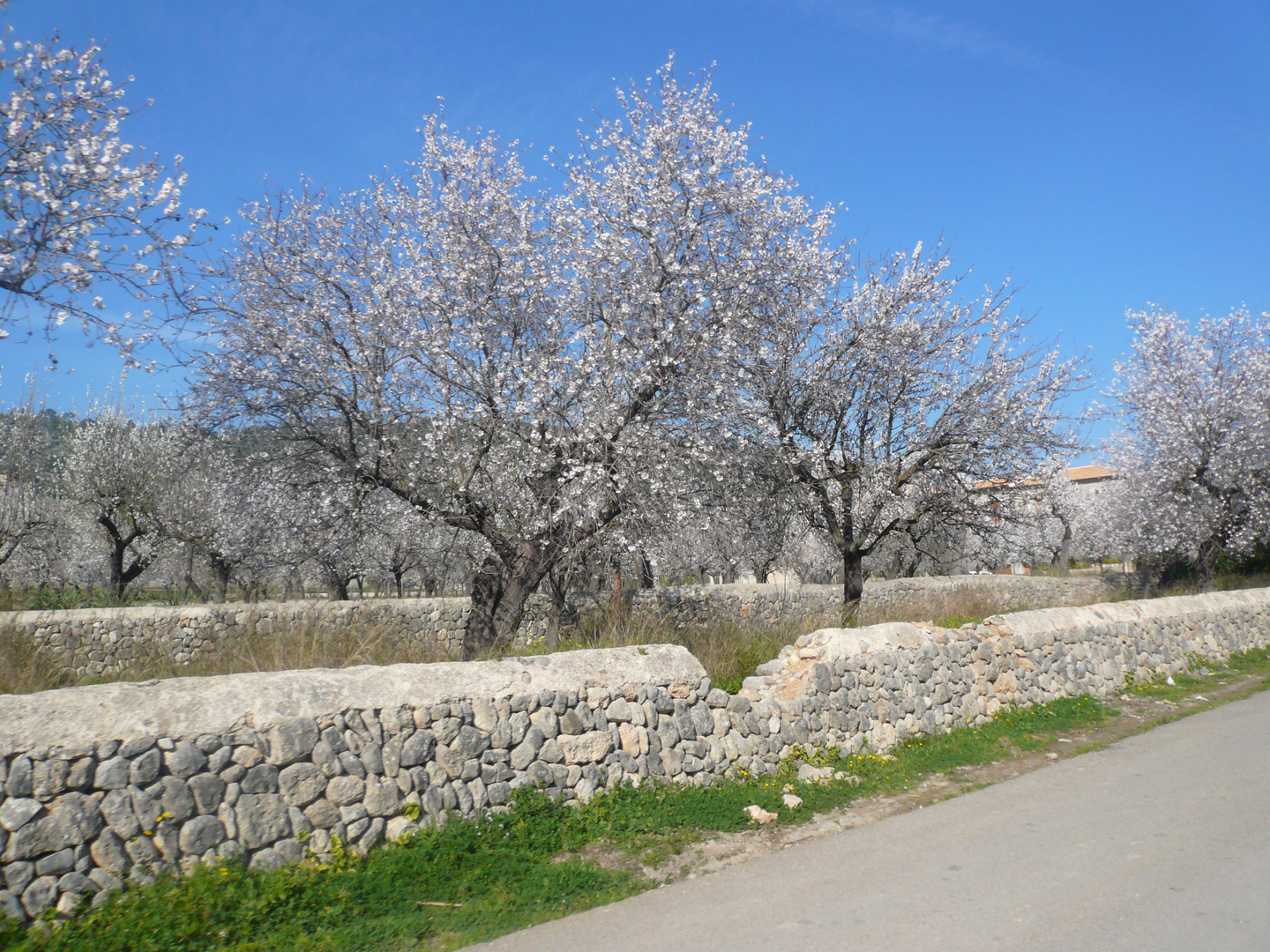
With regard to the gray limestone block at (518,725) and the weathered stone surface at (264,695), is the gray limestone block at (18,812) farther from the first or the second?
the gray limestone block at (518,725)

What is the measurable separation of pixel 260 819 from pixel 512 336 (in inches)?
285

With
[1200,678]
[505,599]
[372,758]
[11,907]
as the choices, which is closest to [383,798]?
[372,758]

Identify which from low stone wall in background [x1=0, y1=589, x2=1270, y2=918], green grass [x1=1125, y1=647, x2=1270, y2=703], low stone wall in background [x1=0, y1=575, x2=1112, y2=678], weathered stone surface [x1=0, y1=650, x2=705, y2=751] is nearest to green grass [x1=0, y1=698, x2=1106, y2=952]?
low stone wall in background [x1=0, y1=589, x2=1270, y2=918]

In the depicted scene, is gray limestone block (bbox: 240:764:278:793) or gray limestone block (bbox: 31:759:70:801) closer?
gray limestone block (bbox: 31:759:70:801)

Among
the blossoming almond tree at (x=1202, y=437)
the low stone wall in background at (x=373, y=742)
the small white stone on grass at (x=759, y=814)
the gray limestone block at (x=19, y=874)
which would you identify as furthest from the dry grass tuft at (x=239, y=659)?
the blossoming almond tree at (x=1202, y=437)

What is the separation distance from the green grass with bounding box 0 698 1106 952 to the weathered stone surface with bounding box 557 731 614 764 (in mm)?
313

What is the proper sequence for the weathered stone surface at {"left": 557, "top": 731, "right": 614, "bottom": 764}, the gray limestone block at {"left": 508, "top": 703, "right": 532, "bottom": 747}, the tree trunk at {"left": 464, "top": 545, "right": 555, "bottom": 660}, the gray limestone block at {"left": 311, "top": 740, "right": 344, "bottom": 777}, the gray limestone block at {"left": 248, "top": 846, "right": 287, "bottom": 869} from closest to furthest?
the gray limestone block at {"left": 248, "top": 846, "right": 287, "bottom": 869}
the gray limestone block at {"left": 311, "top": 740, "right": 344, "bottom": 777}
the gray limestone block at {"left": 508, "top": 703, "right": 532, "bottom": 747}
the weathered stone surface at {"left": 557, "top": 731, "right": 614, "bottom": 764}
the tree trunk at {"left": 464, "top": 545, "right": 555, "bottom": 660}

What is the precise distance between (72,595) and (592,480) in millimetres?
10563

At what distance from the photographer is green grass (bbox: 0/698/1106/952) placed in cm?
392

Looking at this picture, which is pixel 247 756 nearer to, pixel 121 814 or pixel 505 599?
pixel 121 814

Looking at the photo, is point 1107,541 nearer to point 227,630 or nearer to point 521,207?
point 521,207

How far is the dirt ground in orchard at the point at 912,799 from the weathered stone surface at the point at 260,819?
198 cm

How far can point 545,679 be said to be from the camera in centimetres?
614

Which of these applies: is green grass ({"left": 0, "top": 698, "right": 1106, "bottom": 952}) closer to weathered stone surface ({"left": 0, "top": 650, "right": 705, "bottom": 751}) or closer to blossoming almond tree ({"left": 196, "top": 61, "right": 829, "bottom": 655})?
weathered stone surface ({"left": 0, "top": 650, "right": 705, "bottom": 751})
